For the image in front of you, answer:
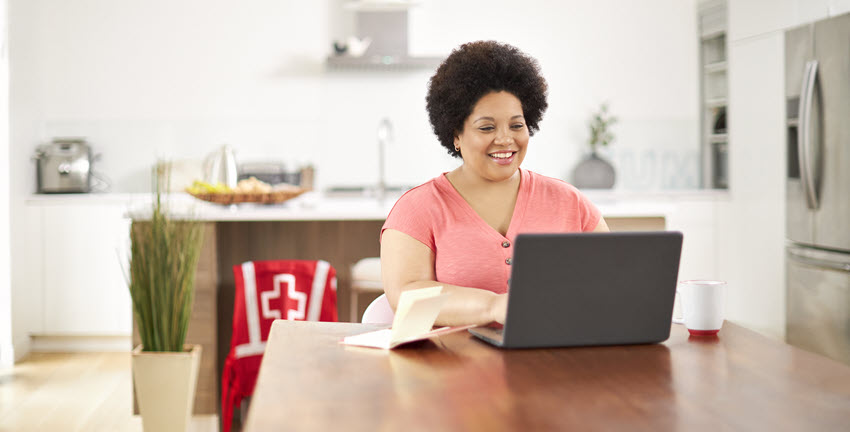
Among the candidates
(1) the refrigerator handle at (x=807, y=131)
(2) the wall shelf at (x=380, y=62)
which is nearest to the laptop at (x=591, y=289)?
(1) the refrigerator handle at (x=807, y=131)

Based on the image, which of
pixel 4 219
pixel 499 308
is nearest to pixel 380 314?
Answer: pixel 499 308

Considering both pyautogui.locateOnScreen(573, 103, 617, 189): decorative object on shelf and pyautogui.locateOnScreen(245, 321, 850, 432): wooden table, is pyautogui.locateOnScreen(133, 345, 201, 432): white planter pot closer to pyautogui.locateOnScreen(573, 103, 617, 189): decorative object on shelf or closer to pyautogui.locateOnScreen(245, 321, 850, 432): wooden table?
pyautogui.locateOnScreen(245, 321, 850, 432): wooden table

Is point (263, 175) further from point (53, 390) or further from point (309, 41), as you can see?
point (53, 390)

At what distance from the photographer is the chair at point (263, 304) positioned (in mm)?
2814

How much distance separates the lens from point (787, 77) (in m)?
4.00

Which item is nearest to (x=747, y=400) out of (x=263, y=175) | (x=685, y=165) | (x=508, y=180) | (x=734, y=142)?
(x=508, y=180)

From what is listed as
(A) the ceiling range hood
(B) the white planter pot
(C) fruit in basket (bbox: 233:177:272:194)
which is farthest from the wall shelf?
(B) the white planter pot

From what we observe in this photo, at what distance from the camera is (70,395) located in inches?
142

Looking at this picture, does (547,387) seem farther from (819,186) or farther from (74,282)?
(74,282)

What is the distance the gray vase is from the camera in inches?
207

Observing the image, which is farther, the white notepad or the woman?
the woman

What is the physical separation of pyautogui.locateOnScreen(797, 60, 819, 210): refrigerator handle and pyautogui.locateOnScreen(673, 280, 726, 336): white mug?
2683 mm

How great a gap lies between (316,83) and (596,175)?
1.94m

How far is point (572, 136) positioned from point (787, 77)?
164 cm
